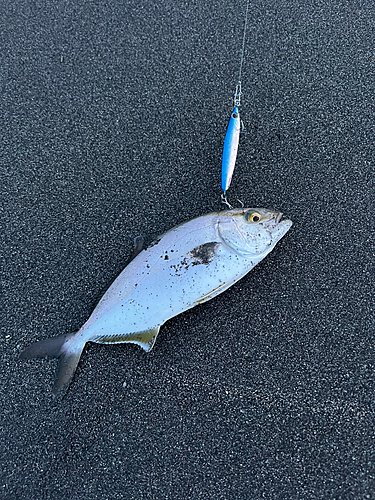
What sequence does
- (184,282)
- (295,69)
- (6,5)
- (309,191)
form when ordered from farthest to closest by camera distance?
(6,5), (295,69), (309,191), (184,282)

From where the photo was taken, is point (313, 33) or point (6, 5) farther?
point (6, 5)

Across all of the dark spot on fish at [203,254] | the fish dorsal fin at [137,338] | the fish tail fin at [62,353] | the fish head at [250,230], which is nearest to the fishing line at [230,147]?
the fish head at [250,230]

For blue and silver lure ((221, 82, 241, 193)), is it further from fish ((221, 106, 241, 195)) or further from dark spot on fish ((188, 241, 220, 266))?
dark spot on fish ((188, 241, 220, 266))

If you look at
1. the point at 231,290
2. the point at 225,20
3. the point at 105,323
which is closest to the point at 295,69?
the point at 225,20

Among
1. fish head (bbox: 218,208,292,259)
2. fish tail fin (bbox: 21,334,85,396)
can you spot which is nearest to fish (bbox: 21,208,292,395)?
fish head (bbox: 218,208,292,259)

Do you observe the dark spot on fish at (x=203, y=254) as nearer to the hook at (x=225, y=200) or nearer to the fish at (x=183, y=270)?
the fish at (x=183, y=270)

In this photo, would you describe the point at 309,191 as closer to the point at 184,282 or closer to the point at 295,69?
the point at 295,69
